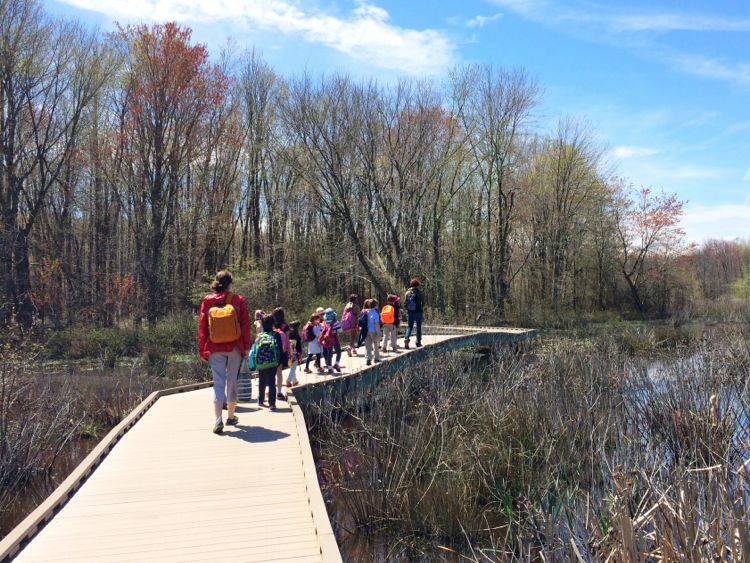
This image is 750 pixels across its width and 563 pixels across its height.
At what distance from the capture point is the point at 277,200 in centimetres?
2909

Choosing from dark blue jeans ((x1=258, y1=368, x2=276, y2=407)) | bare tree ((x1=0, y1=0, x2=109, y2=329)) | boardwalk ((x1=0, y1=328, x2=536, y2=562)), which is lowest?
boardwalk ((x1=0, y1=328, x2=536, y2=562))

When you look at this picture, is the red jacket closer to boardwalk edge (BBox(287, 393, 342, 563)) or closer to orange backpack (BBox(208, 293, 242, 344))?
orange backpack (BBox(208, 293, 242, 344))

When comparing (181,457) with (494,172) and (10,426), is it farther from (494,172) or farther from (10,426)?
(494,172)

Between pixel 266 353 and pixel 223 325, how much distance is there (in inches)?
49.9

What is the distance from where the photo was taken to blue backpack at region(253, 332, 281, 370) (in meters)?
7.80

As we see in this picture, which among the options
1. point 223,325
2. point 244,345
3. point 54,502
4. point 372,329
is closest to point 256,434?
point 244,345

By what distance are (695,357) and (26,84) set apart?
68.3 feet

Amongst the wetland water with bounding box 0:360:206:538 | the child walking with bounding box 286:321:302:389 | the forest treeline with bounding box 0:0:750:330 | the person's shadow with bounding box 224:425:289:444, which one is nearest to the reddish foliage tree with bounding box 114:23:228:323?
the forest treeline with bounding box 0:0:750:330

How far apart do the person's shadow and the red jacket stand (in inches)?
37.6

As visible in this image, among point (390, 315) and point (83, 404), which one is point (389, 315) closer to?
point (390, 315)

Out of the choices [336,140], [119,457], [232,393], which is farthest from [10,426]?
[336,140]

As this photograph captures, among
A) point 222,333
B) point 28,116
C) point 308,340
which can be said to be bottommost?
point 308,340

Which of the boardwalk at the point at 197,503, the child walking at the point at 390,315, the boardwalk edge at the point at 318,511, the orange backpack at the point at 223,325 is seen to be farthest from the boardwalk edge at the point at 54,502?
the child walking at the point at 390,315

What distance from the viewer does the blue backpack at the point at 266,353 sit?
7.80 meters
